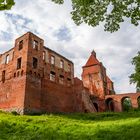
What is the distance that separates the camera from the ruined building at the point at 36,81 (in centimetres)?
2622

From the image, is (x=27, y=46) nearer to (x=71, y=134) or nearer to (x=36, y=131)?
(x=36, y=131)

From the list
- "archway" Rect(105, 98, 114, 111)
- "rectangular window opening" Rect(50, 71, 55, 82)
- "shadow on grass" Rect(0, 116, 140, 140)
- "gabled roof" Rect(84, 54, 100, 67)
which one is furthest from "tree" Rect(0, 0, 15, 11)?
"gabled roof" Rect(84, 54, 100, 67)

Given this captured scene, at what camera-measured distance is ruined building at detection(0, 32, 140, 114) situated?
26219mm

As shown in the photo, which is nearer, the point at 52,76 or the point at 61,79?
the point at 52,76

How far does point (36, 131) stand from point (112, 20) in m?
8.50

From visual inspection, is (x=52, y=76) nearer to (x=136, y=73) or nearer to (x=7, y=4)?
(x=136, y=73)

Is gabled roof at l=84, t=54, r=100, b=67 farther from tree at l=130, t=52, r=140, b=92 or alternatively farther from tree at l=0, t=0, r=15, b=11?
tree at l=0, t=0, r=15, b=11

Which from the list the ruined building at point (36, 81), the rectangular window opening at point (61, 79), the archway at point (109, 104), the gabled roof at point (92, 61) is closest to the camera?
the ruined building at point (36, 81)

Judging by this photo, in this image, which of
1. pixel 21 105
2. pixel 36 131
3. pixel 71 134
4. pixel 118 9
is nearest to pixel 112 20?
pixel 118 9

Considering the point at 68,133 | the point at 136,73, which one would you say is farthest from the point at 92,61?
the point at 68,133

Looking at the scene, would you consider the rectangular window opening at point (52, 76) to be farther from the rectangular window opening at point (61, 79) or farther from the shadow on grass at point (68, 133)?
the shadow on grass at point (68, 133)

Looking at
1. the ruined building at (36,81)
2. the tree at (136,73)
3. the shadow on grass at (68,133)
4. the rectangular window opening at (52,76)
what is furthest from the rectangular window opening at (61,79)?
the shadow on grass at (68,133)

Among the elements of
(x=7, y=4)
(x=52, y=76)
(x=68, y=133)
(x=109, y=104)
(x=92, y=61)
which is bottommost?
(x=68, y=133)

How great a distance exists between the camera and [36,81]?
27.6 metres
